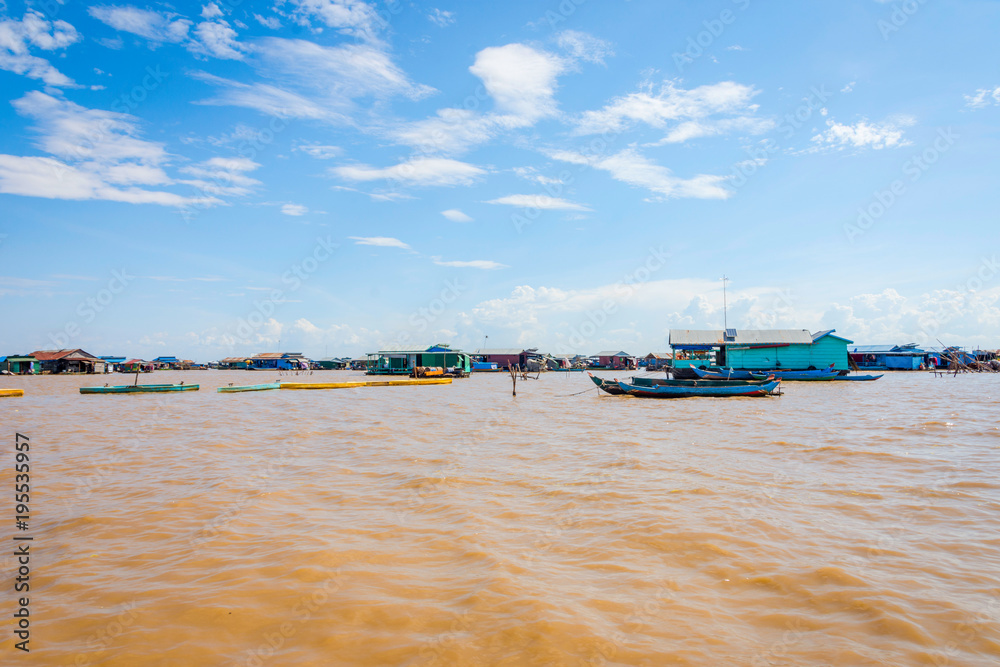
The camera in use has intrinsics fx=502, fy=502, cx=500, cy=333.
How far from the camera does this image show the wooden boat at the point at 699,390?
25.0 m

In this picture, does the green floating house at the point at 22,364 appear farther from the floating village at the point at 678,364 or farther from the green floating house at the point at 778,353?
the green floating house at the point at 778,353

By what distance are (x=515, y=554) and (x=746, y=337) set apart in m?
41.1

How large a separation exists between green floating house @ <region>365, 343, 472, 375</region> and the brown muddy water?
4122cm

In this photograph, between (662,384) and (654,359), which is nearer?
(662,384)

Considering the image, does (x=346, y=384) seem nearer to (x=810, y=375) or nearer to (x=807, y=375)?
(x=807, y=375)

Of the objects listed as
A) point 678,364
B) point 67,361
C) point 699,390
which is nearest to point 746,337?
point 678,364

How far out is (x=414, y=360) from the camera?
174 feet

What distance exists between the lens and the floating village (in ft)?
90.4

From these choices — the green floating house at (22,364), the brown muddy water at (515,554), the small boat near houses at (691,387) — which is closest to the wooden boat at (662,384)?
the small boat near houses at (691,387)

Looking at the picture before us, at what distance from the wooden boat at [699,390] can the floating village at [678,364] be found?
0.16 feet

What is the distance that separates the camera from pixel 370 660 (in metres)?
3.26

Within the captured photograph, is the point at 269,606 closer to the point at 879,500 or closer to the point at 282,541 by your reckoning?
the point at 282,541

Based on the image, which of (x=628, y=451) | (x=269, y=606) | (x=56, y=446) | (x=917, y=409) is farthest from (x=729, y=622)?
(x=917, y=409)

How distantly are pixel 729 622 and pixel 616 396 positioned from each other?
23404 mm
